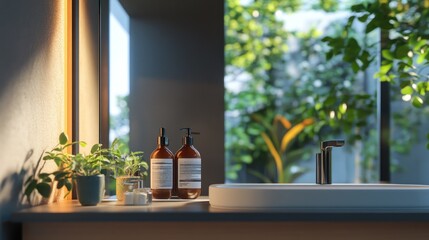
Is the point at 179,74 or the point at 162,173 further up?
the point at 179,74

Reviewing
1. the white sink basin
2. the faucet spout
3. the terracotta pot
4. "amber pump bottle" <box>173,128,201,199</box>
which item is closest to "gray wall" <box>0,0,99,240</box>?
the terracotta pot

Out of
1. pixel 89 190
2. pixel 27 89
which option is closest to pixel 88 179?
pixel 89 190

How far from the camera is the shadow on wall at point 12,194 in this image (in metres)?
1.49

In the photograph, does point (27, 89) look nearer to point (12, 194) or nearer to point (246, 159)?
point (12, 194)

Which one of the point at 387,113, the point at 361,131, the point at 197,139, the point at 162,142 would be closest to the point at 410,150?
the point at 361,131

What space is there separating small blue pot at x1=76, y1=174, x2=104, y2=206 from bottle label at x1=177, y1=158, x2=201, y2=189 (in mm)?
279

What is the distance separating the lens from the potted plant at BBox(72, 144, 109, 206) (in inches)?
67.1

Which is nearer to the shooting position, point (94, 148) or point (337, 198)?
point (337, 198)

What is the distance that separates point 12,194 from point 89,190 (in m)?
0.21

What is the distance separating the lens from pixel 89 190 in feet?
5.58

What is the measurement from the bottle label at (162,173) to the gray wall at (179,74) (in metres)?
0.37

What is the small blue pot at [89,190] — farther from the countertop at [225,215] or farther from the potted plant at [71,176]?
the countertop at [225,215]

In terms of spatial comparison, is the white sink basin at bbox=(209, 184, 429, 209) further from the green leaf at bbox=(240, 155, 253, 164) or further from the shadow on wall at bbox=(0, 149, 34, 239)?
the green leaf at bbox=(240, 155, 253, 164)

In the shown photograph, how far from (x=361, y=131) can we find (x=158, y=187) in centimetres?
400
